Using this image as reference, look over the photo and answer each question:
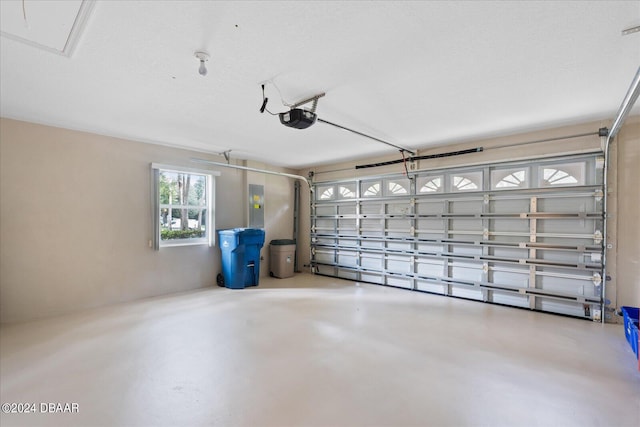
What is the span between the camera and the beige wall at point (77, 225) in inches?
141

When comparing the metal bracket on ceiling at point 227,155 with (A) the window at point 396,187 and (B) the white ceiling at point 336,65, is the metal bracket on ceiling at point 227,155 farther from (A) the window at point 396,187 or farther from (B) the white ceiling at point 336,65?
(A) the window at point 396,187

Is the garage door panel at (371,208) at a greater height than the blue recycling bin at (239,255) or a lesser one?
greater

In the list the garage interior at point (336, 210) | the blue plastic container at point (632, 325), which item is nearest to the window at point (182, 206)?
the garage interior at point (336, 210)

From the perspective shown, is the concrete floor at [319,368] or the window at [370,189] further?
the window at [370,189]

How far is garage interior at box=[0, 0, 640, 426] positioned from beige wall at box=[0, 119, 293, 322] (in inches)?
1.1

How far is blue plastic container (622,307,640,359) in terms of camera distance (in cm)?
267

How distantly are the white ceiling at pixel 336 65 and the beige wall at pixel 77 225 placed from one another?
429 millimetres

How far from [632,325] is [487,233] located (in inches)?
75.1

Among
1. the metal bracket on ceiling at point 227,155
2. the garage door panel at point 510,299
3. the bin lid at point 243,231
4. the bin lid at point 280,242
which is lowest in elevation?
the garage door panel at point 510,299

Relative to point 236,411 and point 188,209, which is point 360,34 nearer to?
point 236,411

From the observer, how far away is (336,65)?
2330mm

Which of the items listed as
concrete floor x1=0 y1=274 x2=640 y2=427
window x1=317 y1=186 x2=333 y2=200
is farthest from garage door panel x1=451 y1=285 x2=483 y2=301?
window x1=317 y1=186 x2=333 y2=200

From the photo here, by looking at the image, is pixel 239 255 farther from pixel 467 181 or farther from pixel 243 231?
pixel 467 181

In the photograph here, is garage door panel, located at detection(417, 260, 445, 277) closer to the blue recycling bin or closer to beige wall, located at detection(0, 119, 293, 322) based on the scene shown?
the blue recycling bin
